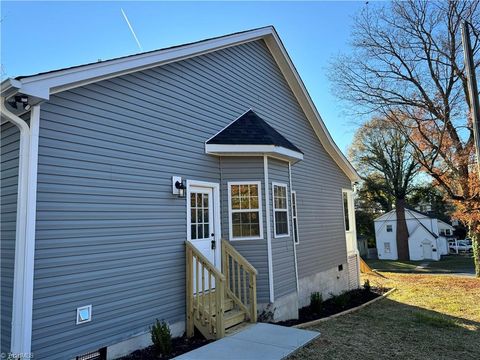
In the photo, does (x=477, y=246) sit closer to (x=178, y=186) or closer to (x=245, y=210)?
(x=245, y=210)

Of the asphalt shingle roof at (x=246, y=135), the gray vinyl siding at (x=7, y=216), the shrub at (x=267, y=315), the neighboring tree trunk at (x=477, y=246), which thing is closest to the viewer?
the gray vinyl siding at (x=7, y=216)

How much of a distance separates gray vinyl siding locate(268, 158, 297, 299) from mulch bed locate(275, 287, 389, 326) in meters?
0.67

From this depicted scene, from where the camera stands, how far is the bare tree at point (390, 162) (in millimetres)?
33584

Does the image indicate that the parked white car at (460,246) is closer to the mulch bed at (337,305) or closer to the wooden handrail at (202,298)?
the mulch bed at (337,305)

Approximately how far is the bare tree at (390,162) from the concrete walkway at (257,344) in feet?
99.6

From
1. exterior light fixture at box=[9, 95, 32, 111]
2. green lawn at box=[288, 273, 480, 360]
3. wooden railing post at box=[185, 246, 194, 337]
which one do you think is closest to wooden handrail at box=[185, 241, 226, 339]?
wooden railing post at box=[185, 246, 194, 337]

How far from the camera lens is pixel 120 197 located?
16.7 ft

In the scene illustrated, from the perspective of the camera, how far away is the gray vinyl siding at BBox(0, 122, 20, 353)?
158 inches

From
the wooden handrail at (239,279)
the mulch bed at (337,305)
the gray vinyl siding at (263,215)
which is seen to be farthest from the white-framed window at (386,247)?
the wooden handrail at (239,279)

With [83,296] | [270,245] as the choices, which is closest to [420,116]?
[270,245]

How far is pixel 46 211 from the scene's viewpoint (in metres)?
4.16

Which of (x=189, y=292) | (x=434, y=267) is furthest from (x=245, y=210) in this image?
(x=434, y=267)

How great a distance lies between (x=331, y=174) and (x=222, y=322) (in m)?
8.55

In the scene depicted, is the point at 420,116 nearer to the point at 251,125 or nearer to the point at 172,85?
the point at 251,125
